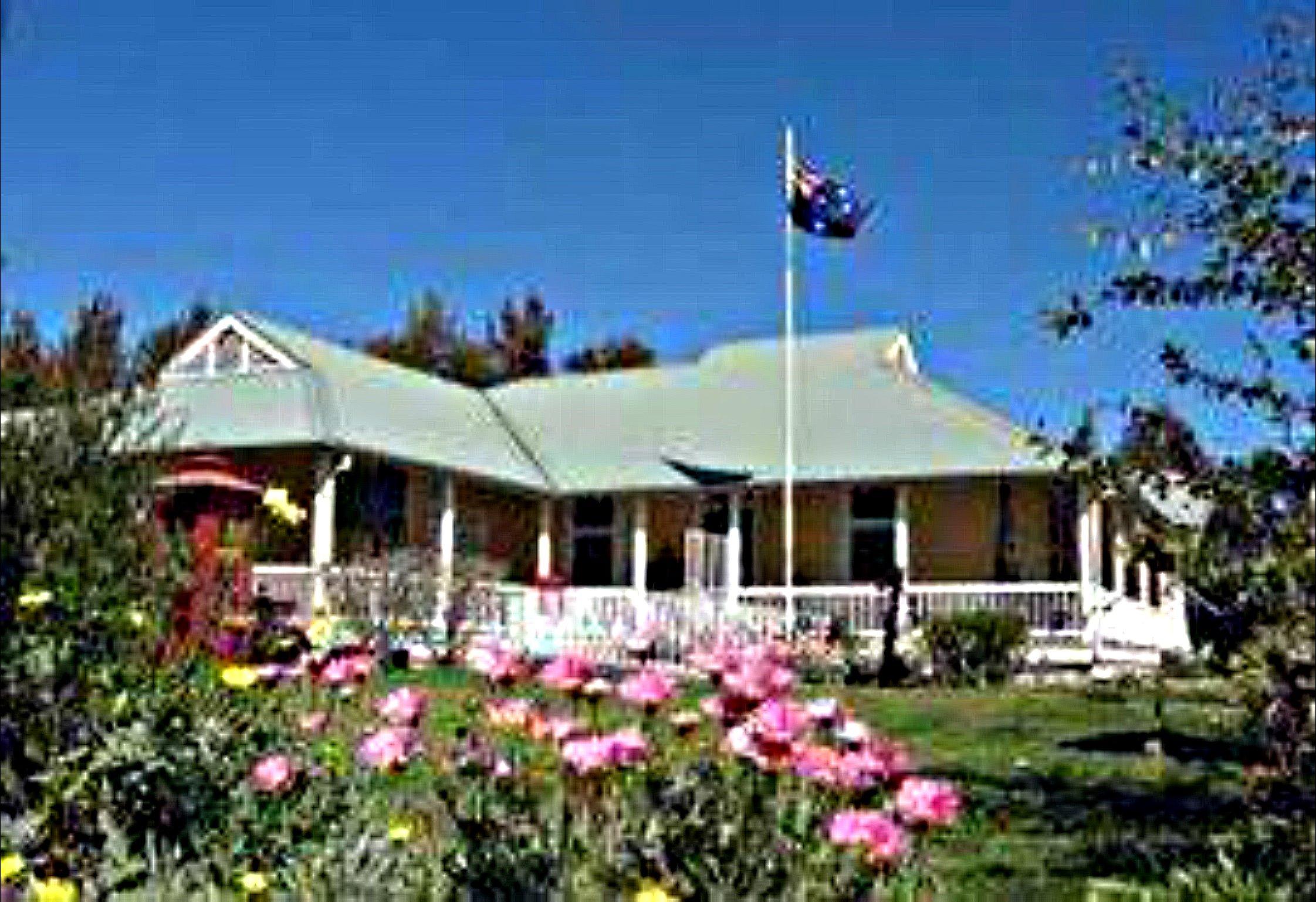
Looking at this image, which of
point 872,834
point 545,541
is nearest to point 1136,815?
point 872,834

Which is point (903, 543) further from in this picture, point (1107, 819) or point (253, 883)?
point (253, 883)

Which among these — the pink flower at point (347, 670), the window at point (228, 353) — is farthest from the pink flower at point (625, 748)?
the window at point (228, 353)

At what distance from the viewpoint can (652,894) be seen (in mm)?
5406

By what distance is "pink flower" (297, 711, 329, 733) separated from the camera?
300 inches

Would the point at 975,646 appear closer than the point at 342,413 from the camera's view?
Yes

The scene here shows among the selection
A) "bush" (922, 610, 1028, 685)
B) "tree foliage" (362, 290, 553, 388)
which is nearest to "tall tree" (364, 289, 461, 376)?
"tree foliage" (362, 290, 553, 388)

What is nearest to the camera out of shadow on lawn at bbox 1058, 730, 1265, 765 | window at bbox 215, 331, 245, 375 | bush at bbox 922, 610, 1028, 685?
shadow on lawn at bbox 1058, 730, 1265, 765

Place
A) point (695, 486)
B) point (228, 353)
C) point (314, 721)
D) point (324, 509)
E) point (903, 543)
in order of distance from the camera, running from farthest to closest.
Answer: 1. point (228, 353)
2. point (695, 486)
3. point (903, 543)
4. point (324, 509)
5. point (314, 721)

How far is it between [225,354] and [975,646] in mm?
14809

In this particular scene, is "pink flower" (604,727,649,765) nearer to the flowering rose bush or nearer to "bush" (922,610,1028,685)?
the flowering rose bush

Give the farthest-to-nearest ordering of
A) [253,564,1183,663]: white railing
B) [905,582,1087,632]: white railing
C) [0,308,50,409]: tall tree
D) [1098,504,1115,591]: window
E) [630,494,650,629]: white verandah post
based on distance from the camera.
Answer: [630,494,650,629]: white verandah post < [1098,504,1115,591]: window < [905,582,1087,632]: white railing < [253,564,1183,663]: white railing < [0,308,50,409]: tall tree

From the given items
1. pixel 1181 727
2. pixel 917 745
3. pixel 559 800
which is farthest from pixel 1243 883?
pixel 1181 727

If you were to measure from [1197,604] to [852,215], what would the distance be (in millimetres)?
30232

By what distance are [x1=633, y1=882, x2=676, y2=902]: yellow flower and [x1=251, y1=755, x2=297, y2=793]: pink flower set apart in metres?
1.12
